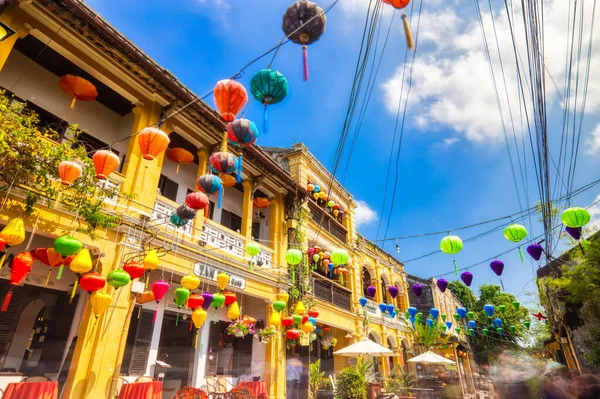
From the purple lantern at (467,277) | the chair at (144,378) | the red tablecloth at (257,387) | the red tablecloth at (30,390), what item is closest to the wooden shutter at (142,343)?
the chair at (144,378)

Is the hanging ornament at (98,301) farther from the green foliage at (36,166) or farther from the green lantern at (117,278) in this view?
the green foliage at (36,166)

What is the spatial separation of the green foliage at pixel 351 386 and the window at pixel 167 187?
26.1 ft

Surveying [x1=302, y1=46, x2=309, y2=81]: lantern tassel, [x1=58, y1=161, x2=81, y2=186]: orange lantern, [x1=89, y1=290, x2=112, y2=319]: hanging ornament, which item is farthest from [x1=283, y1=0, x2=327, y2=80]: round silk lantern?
[x1=89, y1=290, x2=112, y2=319]: hanging ornament

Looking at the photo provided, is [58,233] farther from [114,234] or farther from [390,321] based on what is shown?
[390,321]

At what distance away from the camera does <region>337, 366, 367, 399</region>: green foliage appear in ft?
35.9

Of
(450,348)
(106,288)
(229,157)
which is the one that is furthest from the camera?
(450,348)

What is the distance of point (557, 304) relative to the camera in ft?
49.5

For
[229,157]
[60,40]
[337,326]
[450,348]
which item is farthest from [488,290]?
[60,40]

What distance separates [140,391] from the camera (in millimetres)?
7141

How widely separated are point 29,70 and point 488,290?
42.2 meters

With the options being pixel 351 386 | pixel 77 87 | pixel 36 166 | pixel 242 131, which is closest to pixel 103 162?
pixel 36 166

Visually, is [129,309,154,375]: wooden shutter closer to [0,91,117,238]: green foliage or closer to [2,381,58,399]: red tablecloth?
[2,381,58,399]: red tablecloth

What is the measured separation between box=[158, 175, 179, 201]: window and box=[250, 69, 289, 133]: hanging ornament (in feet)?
20.2

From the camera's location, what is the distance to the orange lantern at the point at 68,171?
17.5ft
